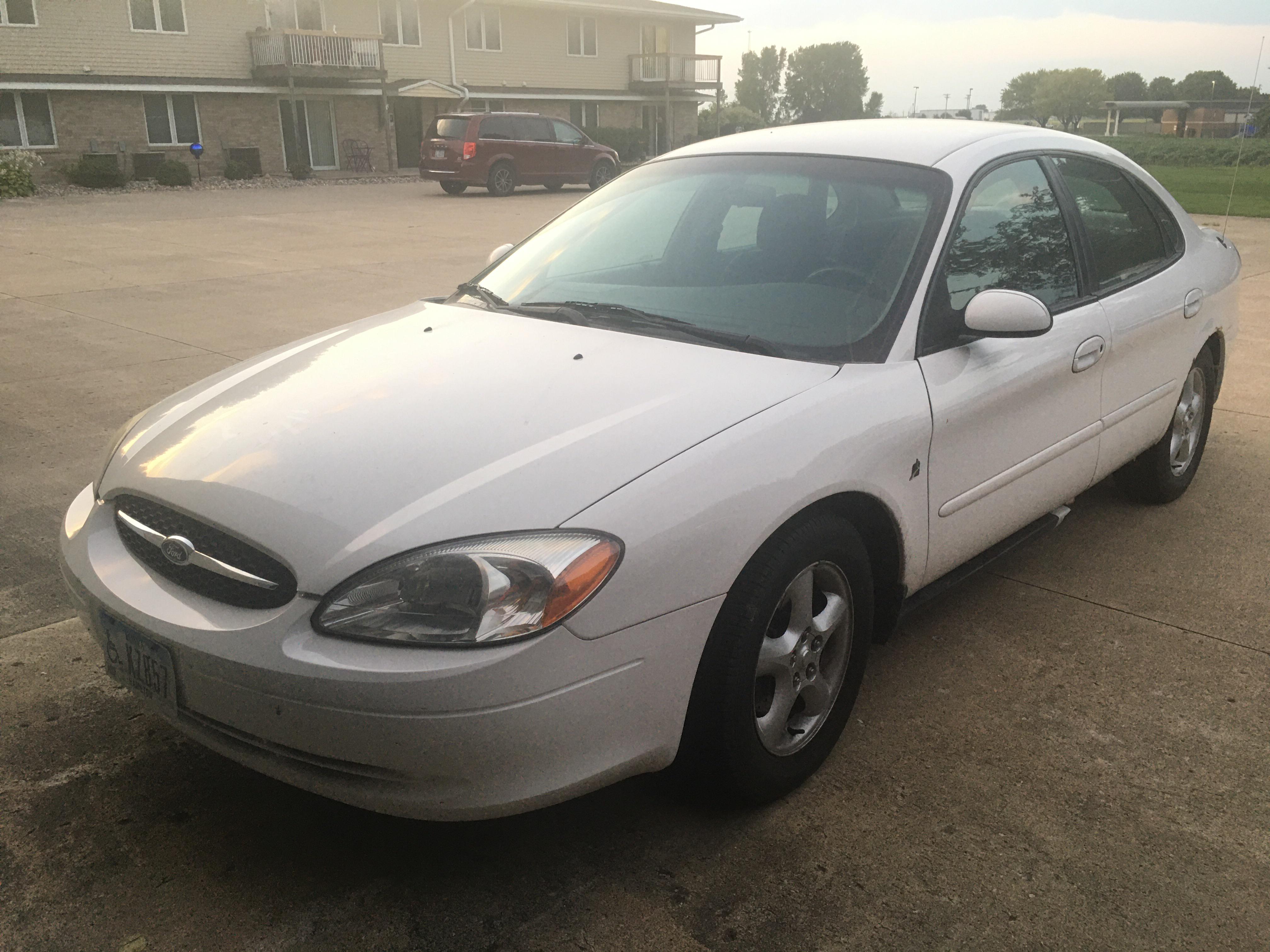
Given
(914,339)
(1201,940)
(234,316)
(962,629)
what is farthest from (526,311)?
(234,316)

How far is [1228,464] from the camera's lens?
5246 millimetres

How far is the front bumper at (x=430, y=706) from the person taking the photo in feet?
6.61

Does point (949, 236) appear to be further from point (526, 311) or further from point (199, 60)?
point (199, 60)

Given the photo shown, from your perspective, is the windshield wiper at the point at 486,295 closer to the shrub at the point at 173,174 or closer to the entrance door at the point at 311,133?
the shrub at the point at 173,174

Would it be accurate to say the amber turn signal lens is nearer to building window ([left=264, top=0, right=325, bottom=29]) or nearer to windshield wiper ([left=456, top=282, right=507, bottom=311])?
windshield wiper ([left=456, top=282, right=507, bottom=311])

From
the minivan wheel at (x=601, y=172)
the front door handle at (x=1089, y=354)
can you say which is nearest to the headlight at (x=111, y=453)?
the front door handle at (x=1089, y=354)

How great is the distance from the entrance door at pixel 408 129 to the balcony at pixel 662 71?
9.57m

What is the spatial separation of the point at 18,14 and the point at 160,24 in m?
3.50

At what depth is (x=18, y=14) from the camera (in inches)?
1067

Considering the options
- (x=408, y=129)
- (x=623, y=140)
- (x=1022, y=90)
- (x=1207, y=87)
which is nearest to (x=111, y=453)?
(x=1207, y=87)

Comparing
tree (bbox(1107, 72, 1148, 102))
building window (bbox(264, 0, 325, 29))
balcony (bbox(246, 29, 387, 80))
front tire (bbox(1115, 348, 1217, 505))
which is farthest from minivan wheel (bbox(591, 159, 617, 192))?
tree (bbox(1107, 72, 1148, 102))

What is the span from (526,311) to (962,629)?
176 centimetres

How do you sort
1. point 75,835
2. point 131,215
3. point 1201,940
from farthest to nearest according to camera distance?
point 131,215, point 75,835, point 1201,940

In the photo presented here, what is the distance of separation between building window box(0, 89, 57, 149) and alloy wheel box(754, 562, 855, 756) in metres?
29.9
